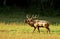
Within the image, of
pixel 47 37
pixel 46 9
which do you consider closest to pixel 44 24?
pixel 47 37

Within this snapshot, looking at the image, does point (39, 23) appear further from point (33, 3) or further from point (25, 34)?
point (33, 3)

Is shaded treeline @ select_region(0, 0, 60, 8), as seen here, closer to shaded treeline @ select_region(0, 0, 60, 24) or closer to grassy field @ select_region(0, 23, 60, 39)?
shaded treeline @ select_region(0, 0, 60, 24)

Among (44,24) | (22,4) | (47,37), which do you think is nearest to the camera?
(47,37)

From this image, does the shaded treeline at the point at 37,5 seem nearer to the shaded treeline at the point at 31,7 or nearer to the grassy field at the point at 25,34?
the shaded treeline at the point at 31,7

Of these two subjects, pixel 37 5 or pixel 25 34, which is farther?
pixel 37 5

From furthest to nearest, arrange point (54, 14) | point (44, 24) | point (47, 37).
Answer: point (54, 14) → point (44, 24) → point (47, 37)

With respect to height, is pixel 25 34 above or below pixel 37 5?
below

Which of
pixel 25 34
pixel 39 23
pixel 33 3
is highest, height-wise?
pixel 33 3

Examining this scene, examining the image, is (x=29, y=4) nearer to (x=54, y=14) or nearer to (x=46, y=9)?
(x=46, y=9)

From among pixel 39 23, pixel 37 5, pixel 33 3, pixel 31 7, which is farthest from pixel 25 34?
pixel 33 3

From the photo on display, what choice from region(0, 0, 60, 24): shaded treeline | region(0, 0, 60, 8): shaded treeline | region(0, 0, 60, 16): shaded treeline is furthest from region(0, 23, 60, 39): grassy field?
region(0, 0, 60, 8): shaded treeline

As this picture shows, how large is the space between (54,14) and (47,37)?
1936 cm

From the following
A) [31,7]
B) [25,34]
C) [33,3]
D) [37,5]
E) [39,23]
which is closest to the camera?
[25,34]

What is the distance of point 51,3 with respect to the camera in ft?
127
